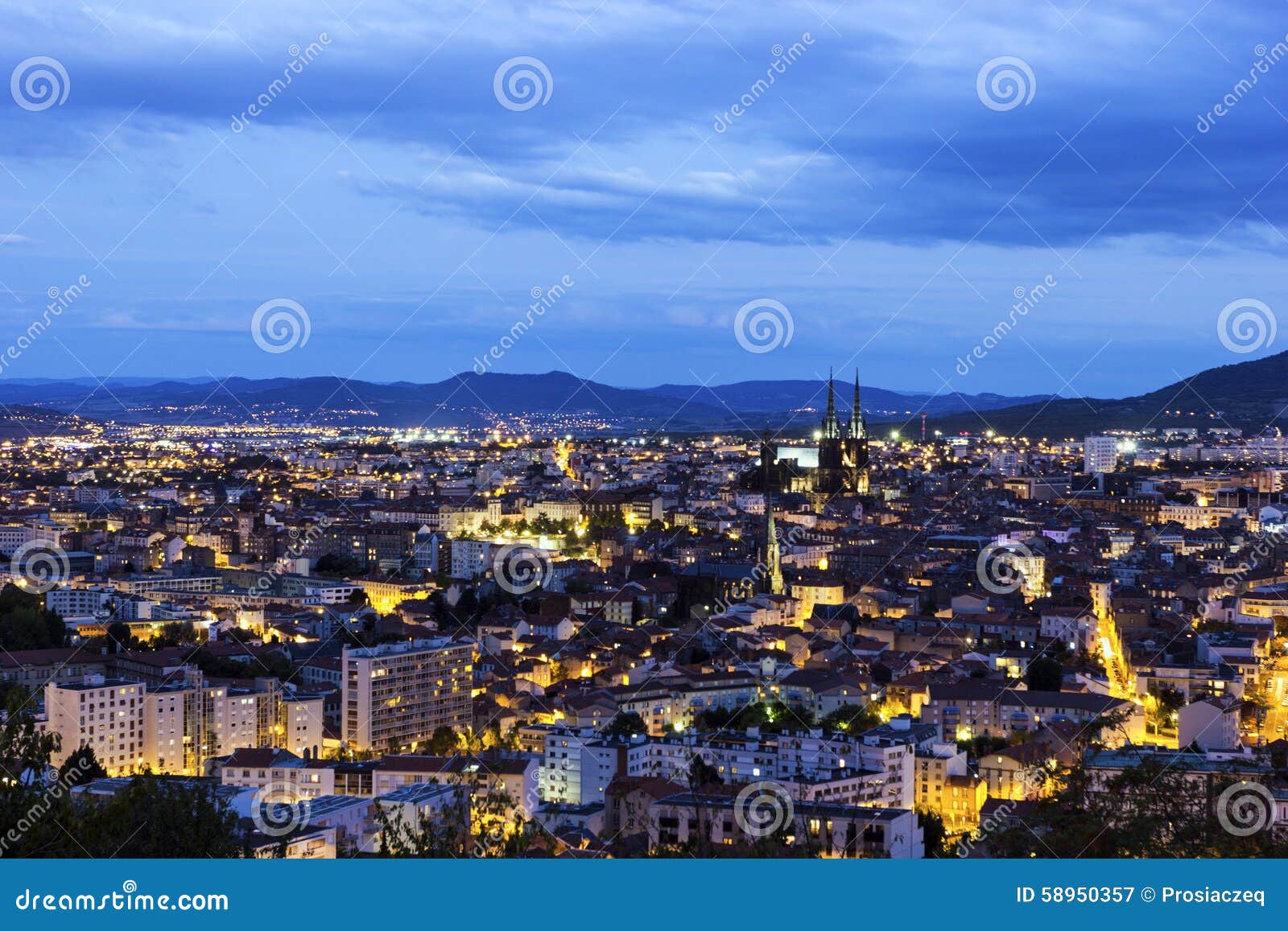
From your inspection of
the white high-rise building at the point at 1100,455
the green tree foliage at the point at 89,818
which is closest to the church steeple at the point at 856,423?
the white high-rise building at the point at 1100,455

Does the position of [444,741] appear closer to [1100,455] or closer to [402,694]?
[402,694]

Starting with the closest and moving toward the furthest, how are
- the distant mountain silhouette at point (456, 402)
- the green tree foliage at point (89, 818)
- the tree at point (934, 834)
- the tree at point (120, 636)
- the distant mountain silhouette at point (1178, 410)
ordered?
the green tree foliage at point (89, 818) < the tree at point (934, 834) < the tree at point (120, 636) < the distant mountain silhouette at point (1178, 410) < the distant mountain silhouette at point (456, 402)

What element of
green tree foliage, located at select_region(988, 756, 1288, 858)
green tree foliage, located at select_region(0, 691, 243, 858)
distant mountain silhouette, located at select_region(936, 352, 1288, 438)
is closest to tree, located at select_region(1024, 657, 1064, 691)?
green tree foliage, located at select_region(988, 756, 1288, 858)

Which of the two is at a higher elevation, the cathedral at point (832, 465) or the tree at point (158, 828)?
the cathedral at point (832, 465)

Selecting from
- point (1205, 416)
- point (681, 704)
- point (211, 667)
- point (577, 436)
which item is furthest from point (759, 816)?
point (577, 436)

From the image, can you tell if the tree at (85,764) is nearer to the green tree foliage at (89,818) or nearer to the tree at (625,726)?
the tree at (625,726)
